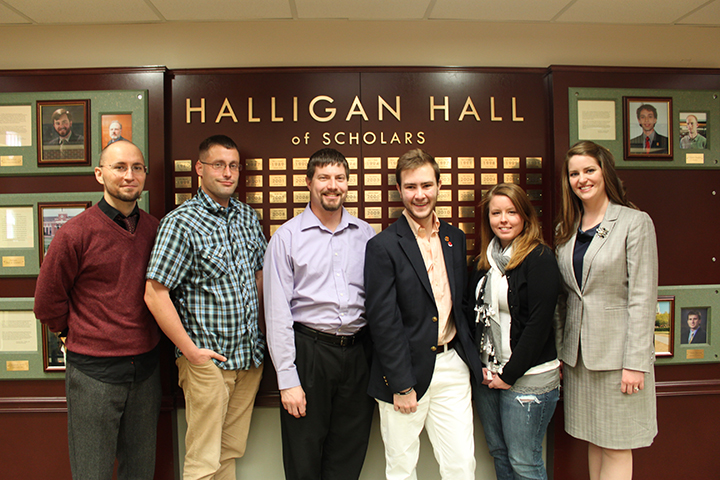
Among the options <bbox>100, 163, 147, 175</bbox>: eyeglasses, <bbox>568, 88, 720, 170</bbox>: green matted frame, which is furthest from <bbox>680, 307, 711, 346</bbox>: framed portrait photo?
<bbox>100, 163, 147, 175</bbox>: eyeglasses

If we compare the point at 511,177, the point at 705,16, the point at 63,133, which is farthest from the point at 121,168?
the point at 705,16

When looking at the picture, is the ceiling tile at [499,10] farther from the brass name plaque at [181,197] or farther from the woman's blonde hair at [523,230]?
the brass name plaque at [181,197]

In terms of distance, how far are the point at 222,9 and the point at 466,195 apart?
2.01 m

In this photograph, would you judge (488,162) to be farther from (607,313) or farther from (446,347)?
(446,347)

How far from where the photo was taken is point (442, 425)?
1926 mm

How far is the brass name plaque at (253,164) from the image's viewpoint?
8.03 ft

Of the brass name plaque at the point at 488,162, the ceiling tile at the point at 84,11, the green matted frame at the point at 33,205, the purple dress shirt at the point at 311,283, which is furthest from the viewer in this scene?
A: the brass name plaque at the point at 488,162

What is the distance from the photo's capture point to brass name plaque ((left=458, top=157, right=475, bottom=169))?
250cm

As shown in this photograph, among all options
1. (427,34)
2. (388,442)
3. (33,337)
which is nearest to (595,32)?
(427,34)

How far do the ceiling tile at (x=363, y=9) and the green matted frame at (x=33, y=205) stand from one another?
1.60 m

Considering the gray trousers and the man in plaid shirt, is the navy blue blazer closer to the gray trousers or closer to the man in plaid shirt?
the man in plaid shirt

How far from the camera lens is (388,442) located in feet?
6.28

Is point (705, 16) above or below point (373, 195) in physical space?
above

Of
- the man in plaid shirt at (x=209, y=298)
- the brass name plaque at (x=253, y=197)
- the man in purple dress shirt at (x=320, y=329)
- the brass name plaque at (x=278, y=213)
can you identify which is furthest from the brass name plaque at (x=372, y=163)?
the man in plaid shirt at (x=209, y=298)
